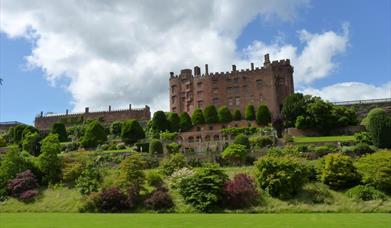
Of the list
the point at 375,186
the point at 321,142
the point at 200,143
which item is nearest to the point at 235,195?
the point at 375,186

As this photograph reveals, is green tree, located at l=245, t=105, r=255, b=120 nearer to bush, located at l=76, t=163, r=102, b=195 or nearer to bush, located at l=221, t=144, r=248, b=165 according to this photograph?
bush, located at l=221, t=144, r=248, b=165

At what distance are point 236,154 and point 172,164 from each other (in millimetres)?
6399

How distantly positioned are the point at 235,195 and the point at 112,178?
1295 centimetres

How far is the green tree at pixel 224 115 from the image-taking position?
71.1 m

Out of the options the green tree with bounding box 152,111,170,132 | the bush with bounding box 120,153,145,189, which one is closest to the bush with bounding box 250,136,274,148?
the bush with bounding box 120,153,145,189

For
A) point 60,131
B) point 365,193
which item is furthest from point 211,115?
point 365,193

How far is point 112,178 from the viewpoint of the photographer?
42.1m

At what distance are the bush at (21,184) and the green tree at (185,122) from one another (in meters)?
29.8

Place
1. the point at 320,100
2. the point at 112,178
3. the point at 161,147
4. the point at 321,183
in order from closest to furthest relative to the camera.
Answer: the point at 321,183, the point at 112,178, the point at 161,147, the point at 320,100

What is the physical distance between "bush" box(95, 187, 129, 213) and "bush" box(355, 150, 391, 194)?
1854 cm

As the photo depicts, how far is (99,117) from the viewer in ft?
285

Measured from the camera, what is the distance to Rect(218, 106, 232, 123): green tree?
7112 cm

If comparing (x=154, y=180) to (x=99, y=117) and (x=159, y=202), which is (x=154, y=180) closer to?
(x=159, y=202)
